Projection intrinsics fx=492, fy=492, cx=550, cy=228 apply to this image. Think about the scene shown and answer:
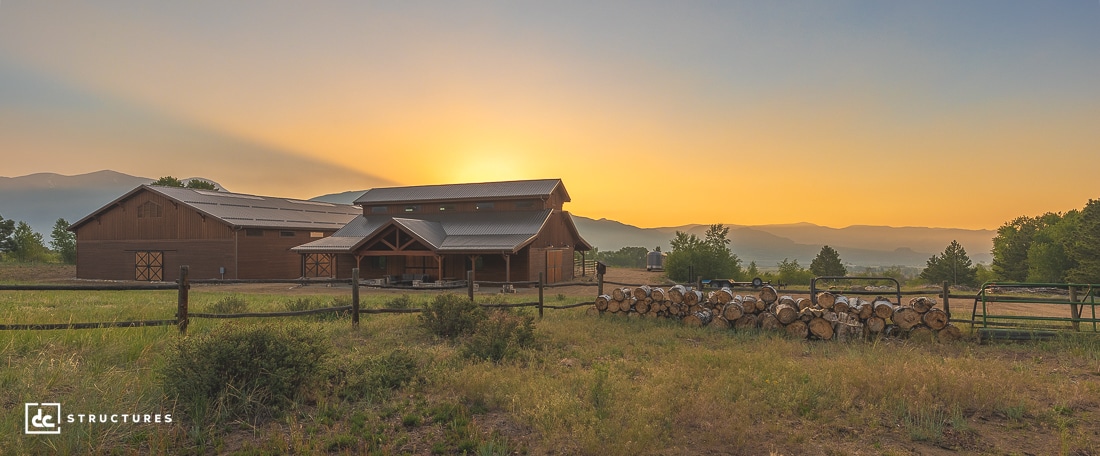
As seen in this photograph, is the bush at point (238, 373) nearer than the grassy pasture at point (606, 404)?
No

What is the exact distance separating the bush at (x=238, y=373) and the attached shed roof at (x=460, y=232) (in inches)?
881

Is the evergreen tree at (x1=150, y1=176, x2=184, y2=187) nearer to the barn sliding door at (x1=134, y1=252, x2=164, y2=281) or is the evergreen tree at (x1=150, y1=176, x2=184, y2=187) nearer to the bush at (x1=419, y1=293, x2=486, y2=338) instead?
the barn sliding door at (x1=134, y1=252, x2=164, y2=281)

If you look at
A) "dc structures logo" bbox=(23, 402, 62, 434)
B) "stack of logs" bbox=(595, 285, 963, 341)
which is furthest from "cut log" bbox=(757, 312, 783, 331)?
"dc structures logo" bbox=(23, 402, 62, 434)

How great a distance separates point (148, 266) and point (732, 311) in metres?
41.8

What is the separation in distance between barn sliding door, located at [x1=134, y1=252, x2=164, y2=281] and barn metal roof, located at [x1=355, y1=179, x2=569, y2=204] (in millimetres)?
14450

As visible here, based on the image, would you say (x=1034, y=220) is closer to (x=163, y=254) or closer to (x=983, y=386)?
(x=983, y=386)

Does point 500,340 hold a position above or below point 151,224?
below

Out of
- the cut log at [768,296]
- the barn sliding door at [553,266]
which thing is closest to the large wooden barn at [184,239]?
the barn sliding door at [553,266]

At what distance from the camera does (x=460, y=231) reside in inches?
1359

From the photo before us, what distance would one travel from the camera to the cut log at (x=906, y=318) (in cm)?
1204

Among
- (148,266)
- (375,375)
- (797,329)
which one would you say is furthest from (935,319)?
(148,266)

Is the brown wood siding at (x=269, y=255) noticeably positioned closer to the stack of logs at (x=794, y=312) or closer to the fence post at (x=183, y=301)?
the fence post at (x=183, y=301)

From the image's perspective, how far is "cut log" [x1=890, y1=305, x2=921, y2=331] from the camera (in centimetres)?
1204

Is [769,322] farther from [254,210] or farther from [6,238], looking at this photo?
[6,238]
